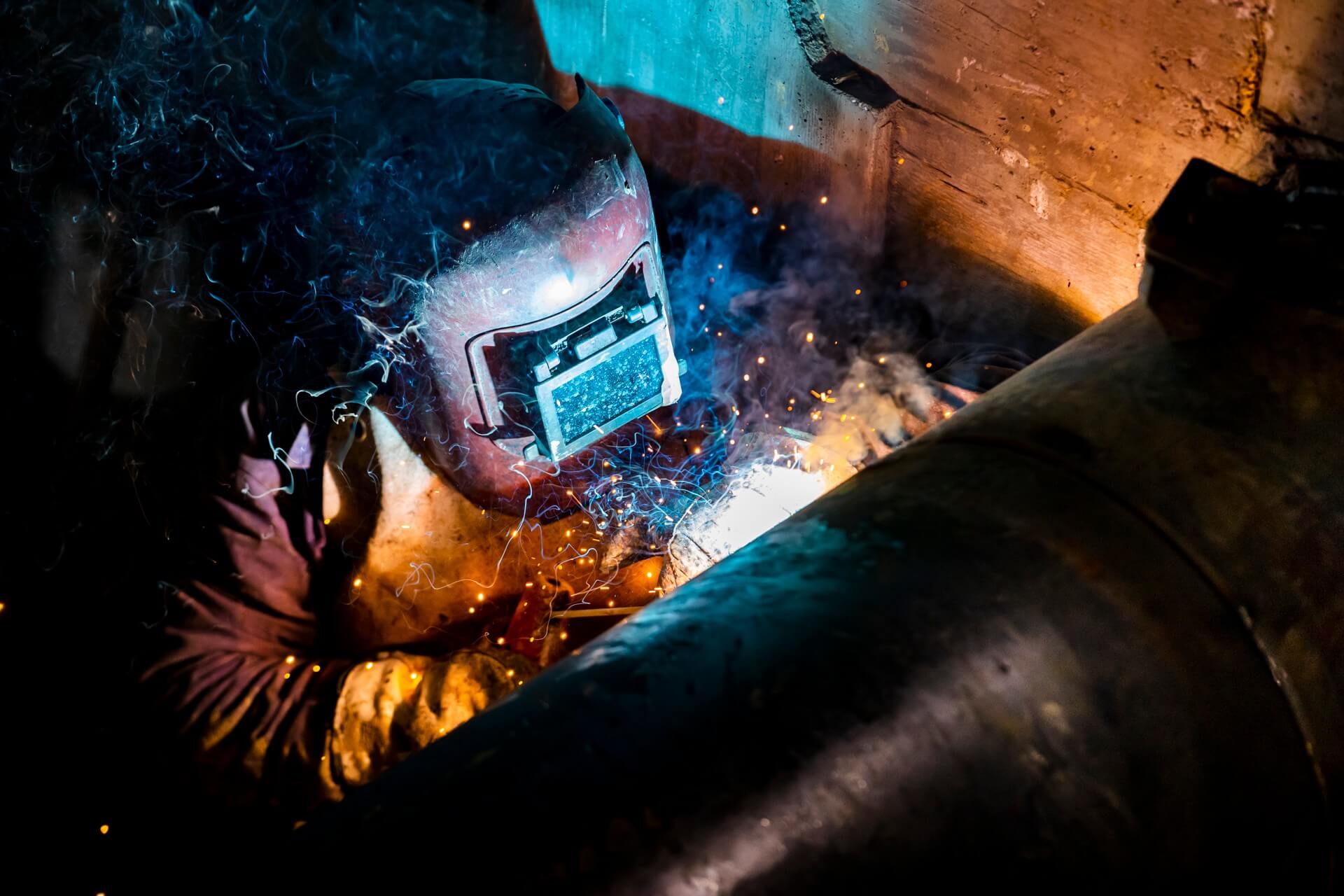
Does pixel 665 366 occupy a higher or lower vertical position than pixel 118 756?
higher

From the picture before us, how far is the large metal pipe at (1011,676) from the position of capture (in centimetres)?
89

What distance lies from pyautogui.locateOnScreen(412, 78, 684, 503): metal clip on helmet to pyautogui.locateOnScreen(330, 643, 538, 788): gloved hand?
2.95 ft

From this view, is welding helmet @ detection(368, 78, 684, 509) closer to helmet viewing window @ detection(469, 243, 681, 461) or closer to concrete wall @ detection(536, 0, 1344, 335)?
helmet viewing window @ detection(469, 243, 681, 461)

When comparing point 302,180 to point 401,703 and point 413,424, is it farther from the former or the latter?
point 401,703

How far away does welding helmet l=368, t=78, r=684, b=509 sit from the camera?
292cm

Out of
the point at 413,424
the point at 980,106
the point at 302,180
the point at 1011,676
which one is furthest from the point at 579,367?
the point at 1011,676

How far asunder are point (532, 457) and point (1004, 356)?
216cm

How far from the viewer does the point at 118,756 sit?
9.07 ft

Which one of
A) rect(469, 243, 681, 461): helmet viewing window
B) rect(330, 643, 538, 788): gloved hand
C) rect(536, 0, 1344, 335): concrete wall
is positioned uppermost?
rect(536, 0, 1344, 335): concrete wall

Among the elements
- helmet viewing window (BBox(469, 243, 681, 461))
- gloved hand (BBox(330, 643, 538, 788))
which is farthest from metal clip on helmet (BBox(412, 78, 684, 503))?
gloved hand (BBox(330, 643, 538, 788))

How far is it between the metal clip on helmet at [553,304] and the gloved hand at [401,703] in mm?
900

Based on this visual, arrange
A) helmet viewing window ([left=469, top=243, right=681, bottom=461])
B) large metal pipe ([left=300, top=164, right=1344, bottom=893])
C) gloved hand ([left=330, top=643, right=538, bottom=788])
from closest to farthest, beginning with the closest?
large metal pipe ([left=300, top=164, right=1344, bottom=893]) → gloved hand ([left=330, top=643, right=538, bottom=788]) → helmet viewing window ([left=469, top=243, right=681, bottom=461])

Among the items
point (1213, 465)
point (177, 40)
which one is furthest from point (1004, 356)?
point (177, 40)

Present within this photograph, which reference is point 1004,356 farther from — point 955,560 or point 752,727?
point 752,727
